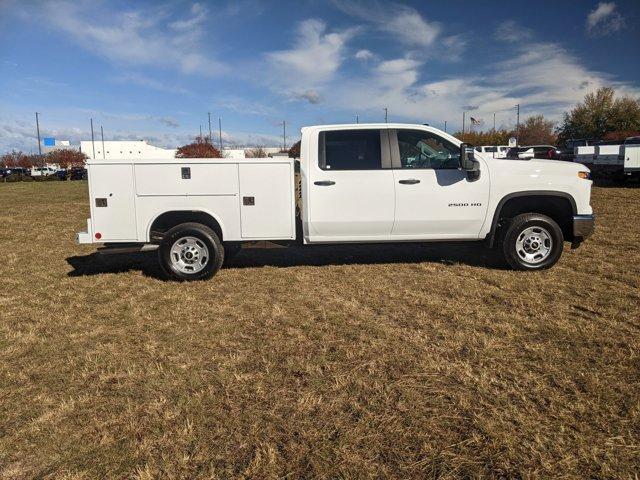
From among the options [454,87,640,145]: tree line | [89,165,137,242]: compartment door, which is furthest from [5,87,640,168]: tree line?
[89,165,137,242]: compartment door

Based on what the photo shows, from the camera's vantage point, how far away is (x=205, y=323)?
15.0 feet

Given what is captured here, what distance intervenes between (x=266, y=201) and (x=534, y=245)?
3655mm

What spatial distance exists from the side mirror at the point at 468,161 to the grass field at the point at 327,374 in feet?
4.56

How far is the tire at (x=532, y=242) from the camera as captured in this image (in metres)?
6.01

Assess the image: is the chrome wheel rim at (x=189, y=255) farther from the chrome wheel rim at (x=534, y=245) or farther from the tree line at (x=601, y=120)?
the tree line at (x=601, y=120)

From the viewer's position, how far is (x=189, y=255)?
19.7 feet

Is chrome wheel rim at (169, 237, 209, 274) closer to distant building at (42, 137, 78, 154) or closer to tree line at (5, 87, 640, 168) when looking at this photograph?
tree line at (5, 87, 640, 168)

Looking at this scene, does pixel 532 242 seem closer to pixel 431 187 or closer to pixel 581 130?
pixel 431 187

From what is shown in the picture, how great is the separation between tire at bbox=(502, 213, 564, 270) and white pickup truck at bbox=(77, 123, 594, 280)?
0.5 inches

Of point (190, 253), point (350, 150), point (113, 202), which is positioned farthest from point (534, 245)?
point (113, 202)

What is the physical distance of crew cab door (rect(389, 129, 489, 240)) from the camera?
5.90 metres

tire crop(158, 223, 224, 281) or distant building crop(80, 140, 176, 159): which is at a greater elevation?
distant building crop(80, 140, 176, 159)

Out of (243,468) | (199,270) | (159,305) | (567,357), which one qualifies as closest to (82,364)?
(159,305)

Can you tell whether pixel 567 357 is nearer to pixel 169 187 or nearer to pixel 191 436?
pixel 191 436
